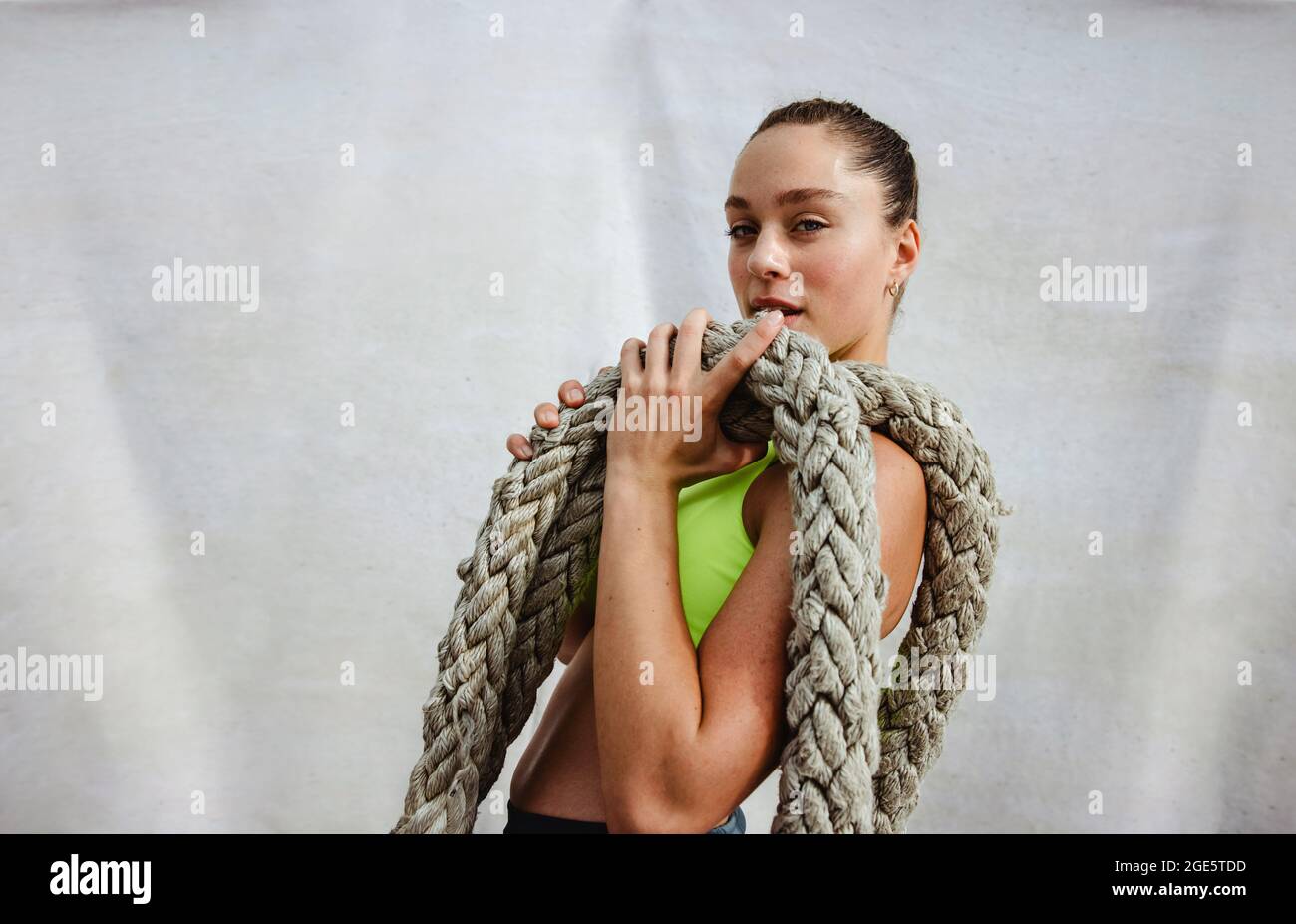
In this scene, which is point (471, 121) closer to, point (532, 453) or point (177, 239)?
point (177, 239)

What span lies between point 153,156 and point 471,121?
51 cm

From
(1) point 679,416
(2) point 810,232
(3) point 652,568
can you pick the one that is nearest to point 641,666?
(3) point 652,568

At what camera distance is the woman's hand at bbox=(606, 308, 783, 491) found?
750 millimetres

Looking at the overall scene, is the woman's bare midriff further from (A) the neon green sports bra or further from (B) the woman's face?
(B) the woman's face

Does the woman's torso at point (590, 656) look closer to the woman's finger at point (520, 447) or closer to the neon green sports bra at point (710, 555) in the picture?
the neon green sports bra at point (710, 555)

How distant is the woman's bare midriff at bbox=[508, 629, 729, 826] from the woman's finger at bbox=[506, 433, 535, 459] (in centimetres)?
17

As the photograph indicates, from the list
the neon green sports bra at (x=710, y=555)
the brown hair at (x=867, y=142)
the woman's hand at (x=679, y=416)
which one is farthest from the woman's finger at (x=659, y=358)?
the brown hair at (x=867, y=142)

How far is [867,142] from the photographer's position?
0.89m

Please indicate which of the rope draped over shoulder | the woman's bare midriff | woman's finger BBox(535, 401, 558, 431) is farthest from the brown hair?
the woman's bare midriff

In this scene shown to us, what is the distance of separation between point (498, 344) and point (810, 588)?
3.79 ft

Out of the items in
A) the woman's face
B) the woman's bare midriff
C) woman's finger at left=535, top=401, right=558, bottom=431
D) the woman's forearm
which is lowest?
the woman's bare midriff

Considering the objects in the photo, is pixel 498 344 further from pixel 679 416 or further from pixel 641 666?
pixel 641 666

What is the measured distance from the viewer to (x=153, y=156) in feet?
5.73
